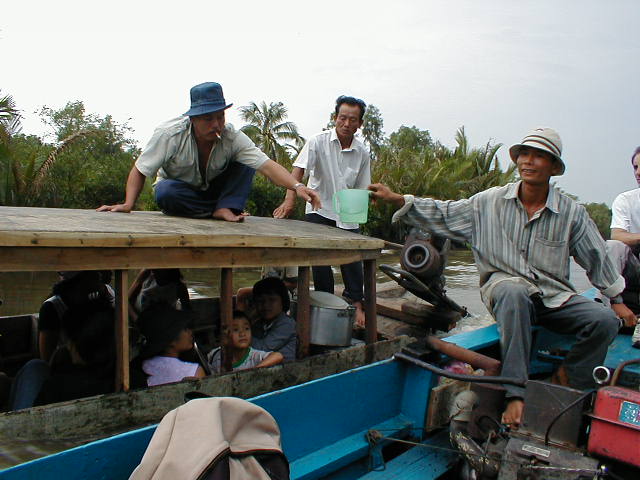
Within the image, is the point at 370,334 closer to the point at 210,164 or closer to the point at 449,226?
the point at 449,226

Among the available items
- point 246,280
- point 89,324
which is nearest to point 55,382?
point 89,324

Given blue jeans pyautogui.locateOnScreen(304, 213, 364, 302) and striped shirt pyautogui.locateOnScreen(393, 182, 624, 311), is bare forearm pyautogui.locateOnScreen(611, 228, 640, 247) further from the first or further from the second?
blue jeans pyautogui.locateOnScreen(304, 213, 364, 302)

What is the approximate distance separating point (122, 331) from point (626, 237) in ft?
12.6

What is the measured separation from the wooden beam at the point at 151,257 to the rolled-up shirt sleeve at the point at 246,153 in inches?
33.9

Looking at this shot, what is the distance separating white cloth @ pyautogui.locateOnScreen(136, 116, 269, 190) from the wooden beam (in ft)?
2.99

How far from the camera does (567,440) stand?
220 cm

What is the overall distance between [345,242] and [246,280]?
722cm

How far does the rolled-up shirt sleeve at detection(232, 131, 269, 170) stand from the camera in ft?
10.9

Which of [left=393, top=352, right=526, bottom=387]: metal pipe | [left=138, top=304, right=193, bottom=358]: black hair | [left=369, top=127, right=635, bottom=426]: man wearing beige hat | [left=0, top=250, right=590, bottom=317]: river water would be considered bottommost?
[left=0, top=250, right=590, bottom=317]: river water

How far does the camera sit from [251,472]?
5.06 ft

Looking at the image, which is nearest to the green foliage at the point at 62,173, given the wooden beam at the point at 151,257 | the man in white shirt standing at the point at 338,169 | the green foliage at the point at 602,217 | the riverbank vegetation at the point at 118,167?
the riverbank vegetation at the point at 118,167

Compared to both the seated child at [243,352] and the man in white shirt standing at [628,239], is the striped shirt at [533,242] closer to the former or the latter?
the man in white shirt standing at [628,239]

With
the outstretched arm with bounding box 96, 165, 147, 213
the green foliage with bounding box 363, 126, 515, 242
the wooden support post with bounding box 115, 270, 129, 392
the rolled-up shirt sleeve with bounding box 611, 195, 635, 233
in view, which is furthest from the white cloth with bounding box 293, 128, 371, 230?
the green foliage with bounding box 363, 126, 515, 242

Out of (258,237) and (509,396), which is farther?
(509,396)
